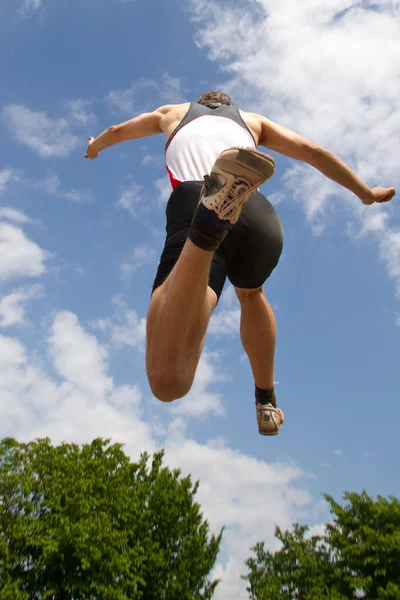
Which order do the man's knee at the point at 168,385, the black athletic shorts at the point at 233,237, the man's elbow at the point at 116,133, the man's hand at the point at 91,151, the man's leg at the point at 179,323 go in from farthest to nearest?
the man's hand at the point at 91,151
the man's elbow at the point at 116,133
the black athletic shorts at the point at 233,237
the man's knee at the point at 168,385
the man's leg at the point at 179,323

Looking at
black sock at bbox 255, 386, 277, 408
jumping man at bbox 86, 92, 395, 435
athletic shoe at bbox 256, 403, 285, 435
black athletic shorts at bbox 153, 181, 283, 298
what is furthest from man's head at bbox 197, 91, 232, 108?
athletic shoe at bbox 256, 403, 285, 435

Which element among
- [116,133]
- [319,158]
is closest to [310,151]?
[319,158]

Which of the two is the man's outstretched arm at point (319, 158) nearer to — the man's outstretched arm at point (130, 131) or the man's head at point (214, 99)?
the man's head at point (214, 99)

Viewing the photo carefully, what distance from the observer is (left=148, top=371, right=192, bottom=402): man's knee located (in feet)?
10.4

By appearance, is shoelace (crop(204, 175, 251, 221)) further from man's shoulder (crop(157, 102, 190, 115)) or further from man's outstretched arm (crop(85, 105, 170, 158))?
man's outstretched arm (crop(85, 105, 170, 158))

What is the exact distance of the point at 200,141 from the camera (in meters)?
3.64

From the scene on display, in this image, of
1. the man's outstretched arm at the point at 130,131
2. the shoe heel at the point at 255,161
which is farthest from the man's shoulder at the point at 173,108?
the shoe heel at the point at 255,161

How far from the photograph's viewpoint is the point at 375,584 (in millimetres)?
20594

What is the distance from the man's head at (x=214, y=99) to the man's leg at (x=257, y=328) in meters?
1.49

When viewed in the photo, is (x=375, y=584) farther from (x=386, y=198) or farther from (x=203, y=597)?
(x=386, y=198)

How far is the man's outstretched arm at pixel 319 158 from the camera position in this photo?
13.1 ft

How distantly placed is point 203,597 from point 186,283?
19.4m

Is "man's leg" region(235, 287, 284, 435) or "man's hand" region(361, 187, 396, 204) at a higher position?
"man's hand" region(361, 187, 396, 204)

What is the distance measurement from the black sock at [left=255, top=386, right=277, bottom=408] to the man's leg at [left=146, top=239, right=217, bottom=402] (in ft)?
5.48
